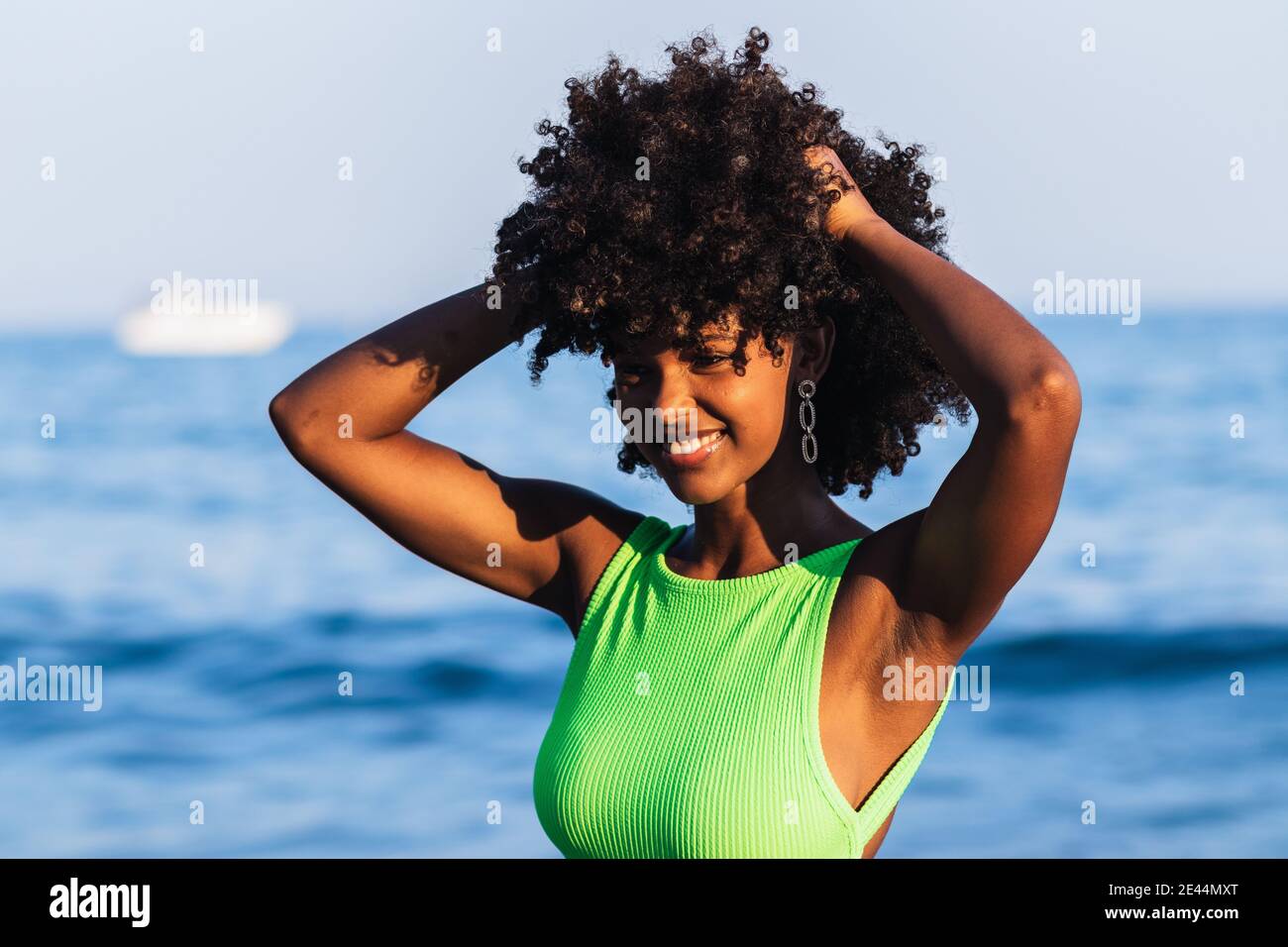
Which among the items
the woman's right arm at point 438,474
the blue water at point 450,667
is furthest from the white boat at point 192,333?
the woman's right arm at point 438,474

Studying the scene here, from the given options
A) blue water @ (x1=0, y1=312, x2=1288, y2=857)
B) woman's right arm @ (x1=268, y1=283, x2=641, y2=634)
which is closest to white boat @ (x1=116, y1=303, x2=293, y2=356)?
blue water @ (x1=0, y1=312, x2=1288, y2=857)

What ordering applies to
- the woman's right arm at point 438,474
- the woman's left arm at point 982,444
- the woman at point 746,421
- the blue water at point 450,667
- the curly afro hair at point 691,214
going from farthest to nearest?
the blue water at point 450,667
the woman's right arm at point 438,474
the curly afro hair at point 691,214
the woman at point 746,421
the woman's left arm at point 982,444

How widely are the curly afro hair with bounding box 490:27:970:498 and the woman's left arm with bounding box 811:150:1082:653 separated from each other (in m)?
0.17

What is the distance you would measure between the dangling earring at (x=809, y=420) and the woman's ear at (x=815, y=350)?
2cm

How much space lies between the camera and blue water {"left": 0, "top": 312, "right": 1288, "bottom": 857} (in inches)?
358

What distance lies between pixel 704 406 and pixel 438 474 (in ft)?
2.26

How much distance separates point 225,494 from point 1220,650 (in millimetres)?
11462

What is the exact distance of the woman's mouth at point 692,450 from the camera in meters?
2.97

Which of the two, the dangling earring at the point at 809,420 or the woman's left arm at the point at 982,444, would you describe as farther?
the dangling earring at the point at 809,420

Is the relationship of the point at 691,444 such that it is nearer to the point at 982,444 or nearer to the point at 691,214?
the point at 691,214

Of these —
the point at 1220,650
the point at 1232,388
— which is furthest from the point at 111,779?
the point at 1232,388

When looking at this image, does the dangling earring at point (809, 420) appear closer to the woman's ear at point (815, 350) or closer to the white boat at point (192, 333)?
the woman's ear at point (815, 350)

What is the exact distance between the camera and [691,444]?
298cm

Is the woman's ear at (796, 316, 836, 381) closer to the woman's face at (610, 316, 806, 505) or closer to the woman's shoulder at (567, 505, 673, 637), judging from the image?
the woman's face at (610, 316, 806, 505)
